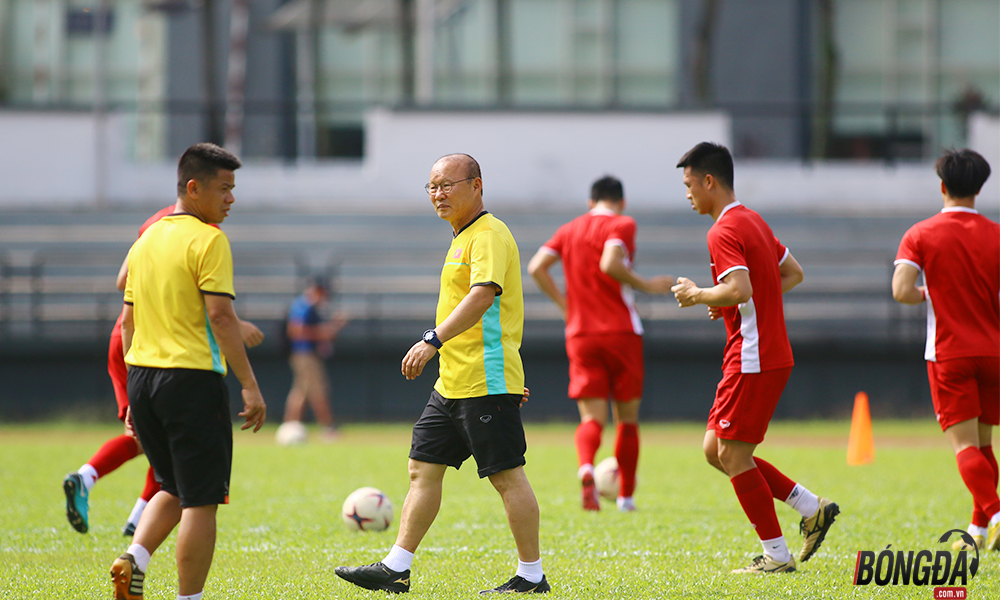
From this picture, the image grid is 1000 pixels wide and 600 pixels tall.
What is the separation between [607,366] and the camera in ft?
24.6

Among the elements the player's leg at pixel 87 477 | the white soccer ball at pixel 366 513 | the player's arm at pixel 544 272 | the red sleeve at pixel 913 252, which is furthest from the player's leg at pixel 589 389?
the player's leg at pixel 87 477

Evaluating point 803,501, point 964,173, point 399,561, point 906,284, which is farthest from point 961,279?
point 399,561

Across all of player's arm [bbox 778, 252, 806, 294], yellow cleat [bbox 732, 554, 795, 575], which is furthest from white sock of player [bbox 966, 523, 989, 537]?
player's arm [bbox 778, 252, 806, 294]

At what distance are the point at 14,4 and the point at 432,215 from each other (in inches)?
469

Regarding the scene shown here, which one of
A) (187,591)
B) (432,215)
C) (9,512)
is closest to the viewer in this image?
A: (187,591)

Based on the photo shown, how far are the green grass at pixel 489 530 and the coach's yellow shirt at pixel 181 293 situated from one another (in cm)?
121

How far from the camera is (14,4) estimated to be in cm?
2295

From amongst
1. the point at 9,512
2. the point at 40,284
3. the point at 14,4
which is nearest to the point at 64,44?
the point at 14,4

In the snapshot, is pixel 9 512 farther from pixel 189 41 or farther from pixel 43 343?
pixel 189 41

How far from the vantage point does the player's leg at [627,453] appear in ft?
23.9

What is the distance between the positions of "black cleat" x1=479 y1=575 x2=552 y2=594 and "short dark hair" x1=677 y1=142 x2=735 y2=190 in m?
2.16

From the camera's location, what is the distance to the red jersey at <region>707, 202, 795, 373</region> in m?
4.89

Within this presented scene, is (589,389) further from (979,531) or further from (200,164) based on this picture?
(200,164)

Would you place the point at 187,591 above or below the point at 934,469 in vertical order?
above
